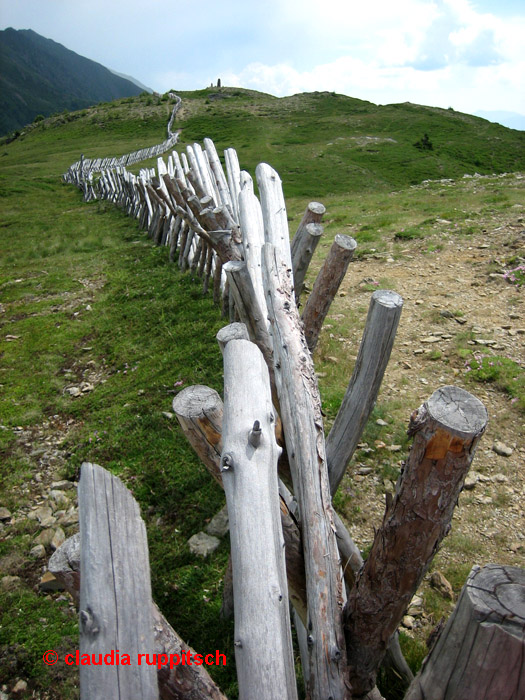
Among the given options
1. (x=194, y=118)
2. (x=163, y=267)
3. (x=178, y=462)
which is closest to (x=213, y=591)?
(x=178, y=462)

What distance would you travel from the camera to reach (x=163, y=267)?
8492 millimetres

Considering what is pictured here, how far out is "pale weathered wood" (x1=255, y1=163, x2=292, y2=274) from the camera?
Result: 3.25 meters

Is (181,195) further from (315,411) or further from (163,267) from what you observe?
(315,411)

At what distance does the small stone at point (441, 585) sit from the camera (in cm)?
271

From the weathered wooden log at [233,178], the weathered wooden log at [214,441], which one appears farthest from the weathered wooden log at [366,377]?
the weathered wooden log at [233,178]

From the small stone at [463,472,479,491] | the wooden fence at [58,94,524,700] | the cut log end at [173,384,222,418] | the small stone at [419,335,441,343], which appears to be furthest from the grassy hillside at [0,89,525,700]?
the cut log end at [173,384,222,418]

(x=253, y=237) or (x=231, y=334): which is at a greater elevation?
(x=253, y=237)

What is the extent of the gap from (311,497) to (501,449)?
258 centimetres

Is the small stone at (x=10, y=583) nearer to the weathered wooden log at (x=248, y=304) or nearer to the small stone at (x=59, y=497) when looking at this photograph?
the small stone at (x=59, y=497)

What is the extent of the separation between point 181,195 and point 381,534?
6575 mm

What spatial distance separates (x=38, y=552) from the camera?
127 inches

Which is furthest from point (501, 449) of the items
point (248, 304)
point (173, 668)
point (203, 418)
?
point (173, 668)

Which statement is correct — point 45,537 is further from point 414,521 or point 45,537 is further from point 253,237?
point 414,521

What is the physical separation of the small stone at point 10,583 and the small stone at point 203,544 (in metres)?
1.17
